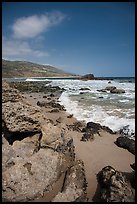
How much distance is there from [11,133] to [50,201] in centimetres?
206

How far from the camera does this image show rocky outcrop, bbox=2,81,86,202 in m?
4.39

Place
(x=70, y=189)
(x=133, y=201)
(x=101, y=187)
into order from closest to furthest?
(x=133, y=201)
(x=70, y=189)
(x=101, y=187)

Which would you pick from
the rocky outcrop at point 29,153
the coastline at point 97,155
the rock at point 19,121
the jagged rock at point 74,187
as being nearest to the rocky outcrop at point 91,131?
the coastline at point 97,155

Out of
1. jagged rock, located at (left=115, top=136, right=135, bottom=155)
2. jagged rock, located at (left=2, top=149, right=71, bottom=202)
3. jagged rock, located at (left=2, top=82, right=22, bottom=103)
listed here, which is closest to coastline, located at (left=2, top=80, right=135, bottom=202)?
jagged rock, located at (left=115, top=136, right=135, bottom=155)

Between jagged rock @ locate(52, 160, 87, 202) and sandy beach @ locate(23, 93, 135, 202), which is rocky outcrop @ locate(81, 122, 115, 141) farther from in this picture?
A: jagged rock @ locate(52, 160, 87, 202)

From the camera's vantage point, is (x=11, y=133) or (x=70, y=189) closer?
(x=70, y=189)

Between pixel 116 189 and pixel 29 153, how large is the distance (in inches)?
87.4

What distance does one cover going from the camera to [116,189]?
420 cm

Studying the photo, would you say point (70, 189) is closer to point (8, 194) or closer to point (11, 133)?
point (8, 194)

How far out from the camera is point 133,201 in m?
4.09

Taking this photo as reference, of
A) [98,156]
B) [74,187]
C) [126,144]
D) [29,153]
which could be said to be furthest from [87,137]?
[74,187]

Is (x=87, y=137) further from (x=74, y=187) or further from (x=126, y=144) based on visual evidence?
(x=74, y=187)

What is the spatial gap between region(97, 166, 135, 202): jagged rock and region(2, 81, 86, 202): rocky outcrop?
497mm

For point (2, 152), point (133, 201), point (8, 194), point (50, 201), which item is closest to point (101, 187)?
point (133, 201)
